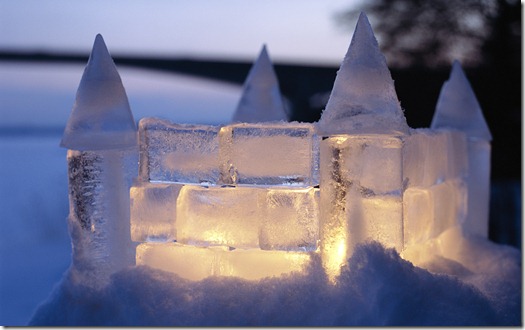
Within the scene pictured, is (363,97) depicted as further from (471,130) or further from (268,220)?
(471,130)

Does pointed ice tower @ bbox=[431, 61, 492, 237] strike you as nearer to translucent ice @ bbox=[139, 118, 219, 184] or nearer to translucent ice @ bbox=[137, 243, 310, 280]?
translucent ice @ bbox=[137, 243, 310, 280]

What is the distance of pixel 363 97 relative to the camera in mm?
4137

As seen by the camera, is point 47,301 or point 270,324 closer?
point 270,324

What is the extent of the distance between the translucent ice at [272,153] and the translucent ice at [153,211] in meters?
0.41

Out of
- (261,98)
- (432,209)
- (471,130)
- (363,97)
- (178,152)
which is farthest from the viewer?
(261,98)

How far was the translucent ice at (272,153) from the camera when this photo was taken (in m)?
4.21

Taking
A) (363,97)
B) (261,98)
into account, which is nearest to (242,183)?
(363,97)

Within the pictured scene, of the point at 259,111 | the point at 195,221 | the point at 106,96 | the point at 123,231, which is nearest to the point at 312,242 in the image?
the point at 195,221

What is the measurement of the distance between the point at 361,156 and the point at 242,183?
0.73 metres

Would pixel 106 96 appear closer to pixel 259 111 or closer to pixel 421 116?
pixel 259 111

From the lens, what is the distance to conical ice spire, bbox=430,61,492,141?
6016 millimetres

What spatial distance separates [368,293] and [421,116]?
771 cm

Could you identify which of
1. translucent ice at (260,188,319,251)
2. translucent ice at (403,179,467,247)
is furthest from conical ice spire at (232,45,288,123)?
translucent ice at (260,188,319,251)

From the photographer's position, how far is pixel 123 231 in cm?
452
